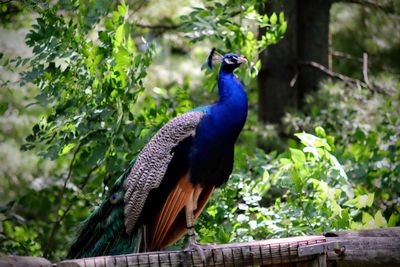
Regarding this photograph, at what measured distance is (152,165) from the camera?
3131mm

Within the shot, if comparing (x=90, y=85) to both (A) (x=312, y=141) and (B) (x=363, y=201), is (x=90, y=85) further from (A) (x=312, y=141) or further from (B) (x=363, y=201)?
(B) (x=363, y=201)

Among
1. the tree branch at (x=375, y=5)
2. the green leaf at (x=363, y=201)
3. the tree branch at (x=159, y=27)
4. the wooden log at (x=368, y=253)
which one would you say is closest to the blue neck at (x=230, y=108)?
the wooden log at (x=368, y=253)

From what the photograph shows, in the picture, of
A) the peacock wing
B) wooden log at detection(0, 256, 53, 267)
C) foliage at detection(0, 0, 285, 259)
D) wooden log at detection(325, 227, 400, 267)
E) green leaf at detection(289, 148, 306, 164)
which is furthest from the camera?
green leaf at detection(289, 148, 306, 164)

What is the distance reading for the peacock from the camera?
313cm

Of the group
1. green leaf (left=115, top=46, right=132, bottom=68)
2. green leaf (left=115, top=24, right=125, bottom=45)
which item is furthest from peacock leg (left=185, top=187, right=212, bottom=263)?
green leaf (left=115, top=24, right=125, bottom=45)

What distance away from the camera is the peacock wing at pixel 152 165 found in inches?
123

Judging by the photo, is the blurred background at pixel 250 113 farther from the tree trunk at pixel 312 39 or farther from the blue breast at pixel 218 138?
the blue breast at pixel 218 138

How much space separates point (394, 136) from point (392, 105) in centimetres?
38

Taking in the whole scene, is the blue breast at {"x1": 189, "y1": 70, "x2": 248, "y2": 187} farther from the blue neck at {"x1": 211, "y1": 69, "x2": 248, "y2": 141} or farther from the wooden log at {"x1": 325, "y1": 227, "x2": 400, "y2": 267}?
the wooden log at {"x1": 325, "y1": 227, "x2": 400, "y2": 267}

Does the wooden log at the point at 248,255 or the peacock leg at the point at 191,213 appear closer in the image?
the wooden log at the point at 248,255

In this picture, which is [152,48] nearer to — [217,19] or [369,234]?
[217,19]

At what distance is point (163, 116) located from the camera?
431 centimetres

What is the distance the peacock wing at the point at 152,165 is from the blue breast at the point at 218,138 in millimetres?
58

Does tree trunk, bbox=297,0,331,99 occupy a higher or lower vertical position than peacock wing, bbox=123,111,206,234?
lower
